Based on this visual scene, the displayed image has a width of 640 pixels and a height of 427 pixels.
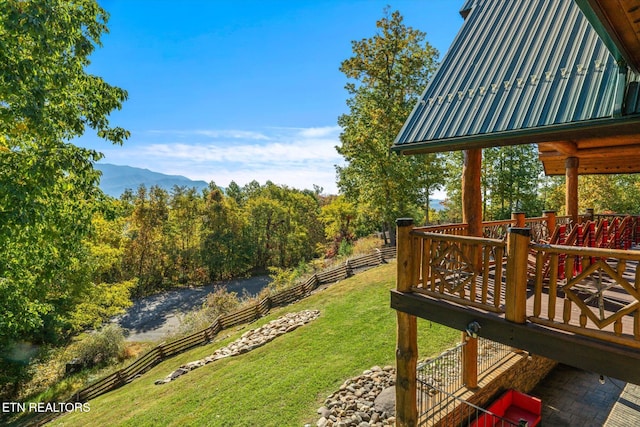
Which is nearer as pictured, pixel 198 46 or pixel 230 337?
pixel 230 337

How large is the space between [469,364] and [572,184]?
640 centimetres

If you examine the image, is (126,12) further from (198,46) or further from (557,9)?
(557,9)

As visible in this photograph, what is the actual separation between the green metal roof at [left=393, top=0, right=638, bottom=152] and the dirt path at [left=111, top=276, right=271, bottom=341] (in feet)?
64.7

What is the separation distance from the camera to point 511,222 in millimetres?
6848

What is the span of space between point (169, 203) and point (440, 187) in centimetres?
2657

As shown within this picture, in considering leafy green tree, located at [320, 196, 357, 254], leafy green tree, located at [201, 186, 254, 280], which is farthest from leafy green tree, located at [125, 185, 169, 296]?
leafy green tree, located at [320, 196, 357, 254]

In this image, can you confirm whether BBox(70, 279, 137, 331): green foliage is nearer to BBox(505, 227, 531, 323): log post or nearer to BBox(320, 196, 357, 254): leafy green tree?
BBox(505, 227, 531, 323): log post

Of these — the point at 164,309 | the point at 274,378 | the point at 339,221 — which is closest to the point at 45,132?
the point at 274,378

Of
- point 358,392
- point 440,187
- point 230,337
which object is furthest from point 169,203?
point 358,392

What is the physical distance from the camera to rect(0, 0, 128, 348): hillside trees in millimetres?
5445

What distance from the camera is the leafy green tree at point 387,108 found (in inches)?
763

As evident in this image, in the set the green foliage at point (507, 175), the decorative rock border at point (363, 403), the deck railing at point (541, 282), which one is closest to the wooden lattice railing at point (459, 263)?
the deck railing at point (541, 282)

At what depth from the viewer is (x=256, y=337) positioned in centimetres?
1229

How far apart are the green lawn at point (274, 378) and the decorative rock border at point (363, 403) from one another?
0.30 m
